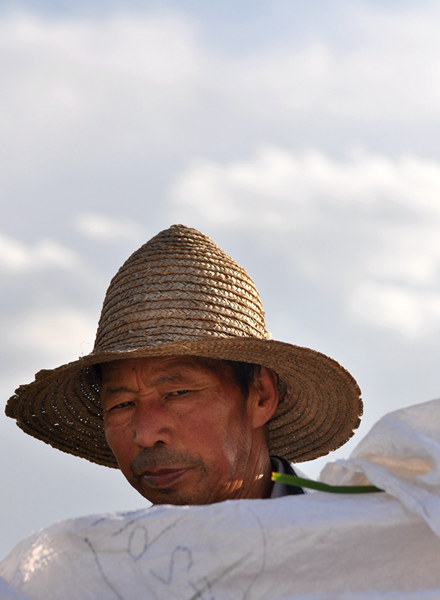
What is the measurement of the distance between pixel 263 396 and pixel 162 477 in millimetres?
629

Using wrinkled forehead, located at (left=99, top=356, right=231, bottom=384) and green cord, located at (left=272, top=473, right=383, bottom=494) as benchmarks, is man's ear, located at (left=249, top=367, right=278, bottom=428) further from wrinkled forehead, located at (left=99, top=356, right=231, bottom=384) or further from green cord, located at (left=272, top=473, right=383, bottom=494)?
green cord, located at (left=272, top=473, right=383, bottom=494)

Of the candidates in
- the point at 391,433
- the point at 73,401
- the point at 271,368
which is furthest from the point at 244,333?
the point at 391,433

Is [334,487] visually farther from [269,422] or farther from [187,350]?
[269,422]

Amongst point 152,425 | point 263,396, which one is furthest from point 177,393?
point 263,396

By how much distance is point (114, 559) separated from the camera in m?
1.73

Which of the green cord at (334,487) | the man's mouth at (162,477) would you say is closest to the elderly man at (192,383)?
the man's mouth at (162,477)

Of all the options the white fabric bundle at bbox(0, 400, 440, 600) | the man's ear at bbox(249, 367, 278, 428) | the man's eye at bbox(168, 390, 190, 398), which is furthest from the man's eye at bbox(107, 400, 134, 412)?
the white fabric bundle at bbox(0, 400, 440, 600)

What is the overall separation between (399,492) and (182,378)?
1.58m

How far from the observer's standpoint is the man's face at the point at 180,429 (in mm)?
3088

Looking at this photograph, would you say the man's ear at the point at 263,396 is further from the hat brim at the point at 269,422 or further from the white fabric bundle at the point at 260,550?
the white fabric bundle at the point at 260,550

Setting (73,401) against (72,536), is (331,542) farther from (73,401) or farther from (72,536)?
(73,401)

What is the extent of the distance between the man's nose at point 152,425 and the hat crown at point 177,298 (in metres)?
0.23

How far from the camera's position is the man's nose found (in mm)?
3094

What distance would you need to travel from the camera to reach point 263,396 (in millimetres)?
3533
